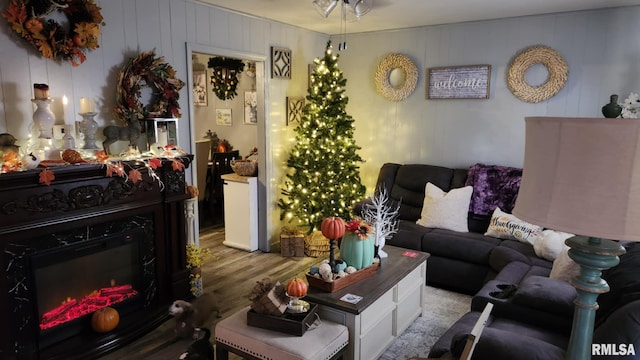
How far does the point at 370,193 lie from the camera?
5723mm

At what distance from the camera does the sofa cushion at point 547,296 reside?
89.6 inches

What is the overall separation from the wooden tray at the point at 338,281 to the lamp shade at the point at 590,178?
175 cm

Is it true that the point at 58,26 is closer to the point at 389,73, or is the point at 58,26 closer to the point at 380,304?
the point at 380,304

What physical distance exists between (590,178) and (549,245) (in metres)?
2.73

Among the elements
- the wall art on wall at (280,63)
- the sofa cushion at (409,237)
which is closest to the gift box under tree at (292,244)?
the sofa cushion at (409,237)

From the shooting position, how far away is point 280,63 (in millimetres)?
5000

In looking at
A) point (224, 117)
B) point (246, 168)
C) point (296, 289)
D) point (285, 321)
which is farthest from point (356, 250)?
point (224, 117)

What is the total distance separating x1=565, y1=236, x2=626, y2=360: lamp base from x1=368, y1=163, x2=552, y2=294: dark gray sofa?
2158mm

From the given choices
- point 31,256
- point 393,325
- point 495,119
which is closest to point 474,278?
point 393,325

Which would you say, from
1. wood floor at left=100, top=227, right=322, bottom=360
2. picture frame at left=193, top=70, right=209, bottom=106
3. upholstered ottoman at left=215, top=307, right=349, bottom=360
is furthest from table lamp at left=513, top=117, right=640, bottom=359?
picture frame at left=193, top=70, right=209, bottom=106

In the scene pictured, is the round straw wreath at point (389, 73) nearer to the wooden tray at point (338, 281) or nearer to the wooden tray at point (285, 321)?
the wooden tray at point (338, 281)

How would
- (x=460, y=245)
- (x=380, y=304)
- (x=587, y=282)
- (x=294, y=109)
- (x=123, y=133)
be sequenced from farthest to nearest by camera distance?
(x=294, y=109) < (x=460, y=245) < (x=123, y=133) < (x=380, y=304) < (x=587, y=282)

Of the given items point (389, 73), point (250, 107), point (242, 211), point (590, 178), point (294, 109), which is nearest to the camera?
point (590, 178)

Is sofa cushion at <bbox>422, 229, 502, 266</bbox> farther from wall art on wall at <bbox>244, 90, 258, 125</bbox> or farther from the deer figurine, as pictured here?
wall art on wall at <bbox>244, 90, 258, 125</bbox>
